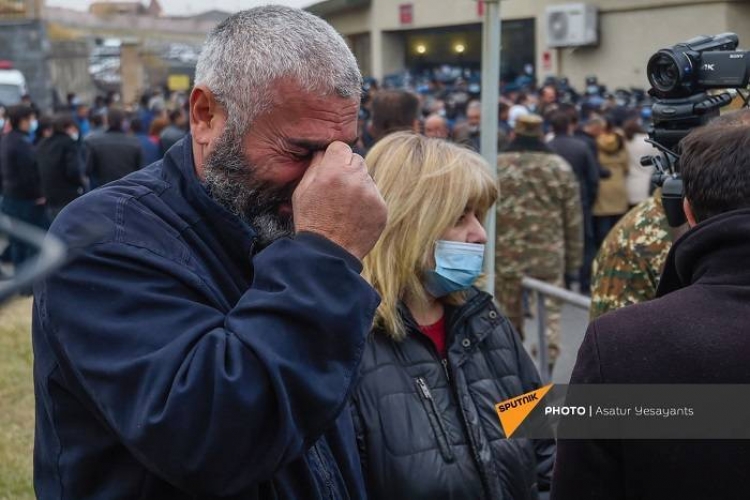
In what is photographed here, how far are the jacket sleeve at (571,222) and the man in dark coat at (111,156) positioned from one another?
5370 millimetres

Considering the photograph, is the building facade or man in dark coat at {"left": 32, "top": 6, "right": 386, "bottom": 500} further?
the building facade

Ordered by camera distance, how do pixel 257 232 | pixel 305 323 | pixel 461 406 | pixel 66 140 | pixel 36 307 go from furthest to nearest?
pixel 66 140, pixel 461 406, pixel 257 232, pixel 36 307, pixel 305 323

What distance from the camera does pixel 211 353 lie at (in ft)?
4.68

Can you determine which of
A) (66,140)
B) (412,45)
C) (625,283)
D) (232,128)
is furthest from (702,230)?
(412,45)

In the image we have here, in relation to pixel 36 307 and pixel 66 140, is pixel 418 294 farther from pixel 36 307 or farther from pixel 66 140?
pixel 66 140

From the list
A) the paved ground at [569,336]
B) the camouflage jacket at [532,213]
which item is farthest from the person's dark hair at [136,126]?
the paved ground at [569,336]

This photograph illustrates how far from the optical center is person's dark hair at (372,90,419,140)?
6469 mm

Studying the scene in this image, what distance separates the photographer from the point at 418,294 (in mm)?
2611

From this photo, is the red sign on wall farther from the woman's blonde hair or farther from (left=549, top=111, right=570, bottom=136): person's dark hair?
the woman's blonde hair

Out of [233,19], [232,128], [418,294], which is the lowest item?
[418,294]

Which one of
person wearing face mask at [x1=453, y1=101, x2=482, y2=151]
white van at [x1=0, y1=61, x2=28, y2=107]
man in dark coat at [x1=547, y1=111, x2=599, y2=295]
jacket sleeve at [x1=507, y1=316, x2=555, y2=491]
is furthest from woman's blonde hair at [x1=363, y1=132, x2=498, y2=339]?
white van at [x1=0, y1=61, x2=28, y2=107]

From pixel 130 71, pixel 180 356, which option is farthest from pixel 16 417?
pixel 130 71

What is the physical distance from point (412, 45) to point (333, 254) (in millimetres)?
28266

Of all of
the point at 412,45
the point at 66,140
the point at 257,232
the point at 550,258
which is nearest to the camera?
the point at 257,232
